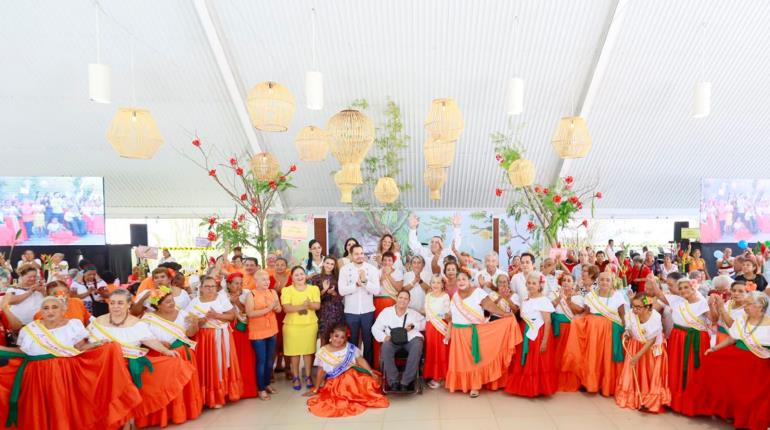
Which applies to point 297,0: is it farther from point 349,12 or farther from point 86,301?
point 86,301

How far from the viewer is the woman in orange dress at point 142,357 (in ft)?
10.5

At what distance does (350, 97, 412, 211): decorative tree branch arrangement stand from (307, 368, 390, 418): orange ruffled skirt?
14.7ft

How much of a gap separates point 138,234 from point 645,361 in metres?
9.98

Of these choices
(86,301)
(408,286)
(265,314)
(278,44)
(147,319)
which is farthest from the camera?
(278,44)

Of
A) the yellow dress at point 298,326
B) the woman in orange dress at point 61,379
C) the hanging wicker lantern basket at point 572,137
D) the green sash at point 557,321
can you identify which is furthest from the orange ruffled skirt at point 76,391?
the hanging wicker lantern basket at point 572,137

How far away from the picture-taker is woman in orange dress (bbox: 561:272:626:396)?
3863 millimetres

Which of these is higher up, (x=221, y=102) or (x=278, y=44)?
(x=278, y=44)

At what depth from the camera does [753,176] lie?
9.57 meters

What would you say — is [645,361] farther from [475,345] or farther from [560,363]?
[475,345]

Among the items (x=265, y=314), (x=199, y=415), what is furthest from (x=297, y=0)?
(x=199, y=415)

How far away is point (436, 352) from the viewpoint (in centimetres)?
428

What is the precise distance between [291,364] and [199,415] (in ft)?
3.04

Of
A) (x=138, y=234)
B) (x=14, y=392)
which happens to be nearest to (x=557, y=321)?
(x=14, y=392)

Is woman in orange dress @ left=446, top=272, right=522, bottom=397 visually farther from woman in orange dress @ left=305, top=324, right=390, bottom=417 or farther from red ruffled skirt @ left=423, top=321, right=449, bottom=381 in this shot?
woman in orange dress @ left=305, top=324, right=390, bottom=417
